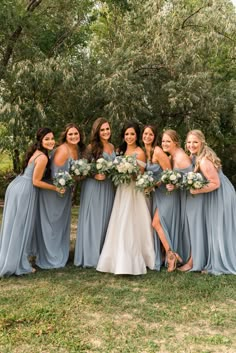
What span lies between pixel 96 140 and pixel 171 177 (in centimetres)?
139

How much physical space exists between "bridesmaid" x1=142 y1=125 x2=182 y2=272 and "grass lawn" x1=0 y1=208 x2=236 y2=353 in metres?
0.38

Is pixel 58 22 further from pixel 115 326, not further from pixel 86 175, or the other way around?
pixel 115 326

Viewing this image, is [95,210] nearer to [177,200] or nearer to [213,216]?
[177,200]

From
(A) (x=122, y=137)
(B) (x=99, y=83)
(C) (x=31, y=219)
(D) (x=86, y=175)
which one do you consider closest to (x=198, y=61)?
(B) (x=99, y=83)

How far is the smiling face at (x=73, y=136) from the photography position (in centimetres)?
641

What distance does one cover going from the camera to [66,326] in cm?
424

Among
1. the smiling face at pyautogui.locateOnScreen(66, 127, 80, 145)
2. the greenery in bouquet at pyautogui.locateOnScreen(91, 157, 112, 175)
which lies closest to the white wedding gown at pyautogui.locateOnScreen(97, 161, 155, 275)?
the greenery in bouquet at pyautogui.locateOnScreen(91, 157, 112, 175)

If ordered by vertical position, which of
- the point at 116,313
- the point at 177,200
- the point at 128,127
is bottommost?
the point at 116,313

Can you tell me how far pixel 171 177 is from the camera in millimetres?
5996

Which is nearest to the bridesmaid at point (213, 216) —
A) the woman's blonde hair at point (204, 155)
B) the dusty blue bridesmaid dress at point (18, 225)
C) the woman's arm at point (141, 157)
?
the woman's blonde hair at point (204, 155)

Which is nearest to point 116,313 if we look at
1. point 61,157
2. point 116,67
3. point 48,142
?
point 61,157

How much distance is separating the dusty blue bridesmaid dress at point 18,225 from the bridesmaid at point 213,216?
7.84 feet

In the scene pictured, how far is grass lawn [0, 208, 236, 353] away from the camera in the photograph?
386 cm

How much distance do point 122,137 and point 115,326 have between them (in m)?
3.29
